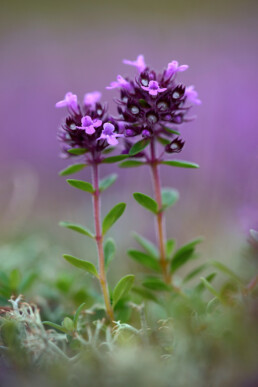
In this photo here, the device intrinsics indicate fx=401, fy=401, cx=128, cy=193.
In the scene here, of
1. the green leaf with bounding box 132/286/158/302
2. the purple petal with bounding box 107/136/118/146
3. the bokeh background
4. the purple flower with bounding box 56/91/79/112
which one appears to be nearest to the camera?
the purple petal with bounding box 107/136/118/146

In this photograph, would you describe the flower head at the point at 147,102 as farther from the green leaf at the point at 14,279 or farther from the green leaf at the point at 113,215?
the green leaf at the point at 14,279

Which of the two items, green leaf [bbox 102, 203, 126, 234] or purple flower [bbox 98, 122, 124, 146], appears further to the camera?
green leaf [bbox 102, 203, 126, 234]

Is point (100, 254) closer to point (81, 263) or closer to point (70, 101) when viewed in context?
point (81, 263)

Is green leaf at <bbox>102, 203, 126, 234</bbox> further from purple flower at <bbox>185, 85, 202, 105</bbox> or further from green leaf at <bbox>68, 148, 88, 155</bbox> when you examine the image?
purple flower at <bbox>185, 85, 202, 105</bbox>

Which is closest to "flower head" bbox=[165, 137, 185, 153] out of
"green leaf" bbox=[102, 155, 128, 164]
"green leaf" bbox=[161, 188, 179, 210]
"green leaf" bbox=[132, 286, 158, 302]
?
"green leaf" bbox=[102, 155, 128, 164]

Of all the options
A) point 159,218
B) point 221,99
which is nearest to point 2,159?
point 221,99

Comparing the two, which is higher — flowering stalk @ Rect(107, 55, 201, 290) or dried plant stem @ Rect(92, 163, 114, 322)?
flowering stalk @ Rect(107, 55, 201, 290)

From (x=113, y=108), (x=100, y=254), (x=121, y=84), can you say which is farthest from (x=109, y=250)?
(x=113, y=108)

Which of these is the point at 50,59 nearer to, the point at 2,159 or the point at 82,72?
the point at 82,72
